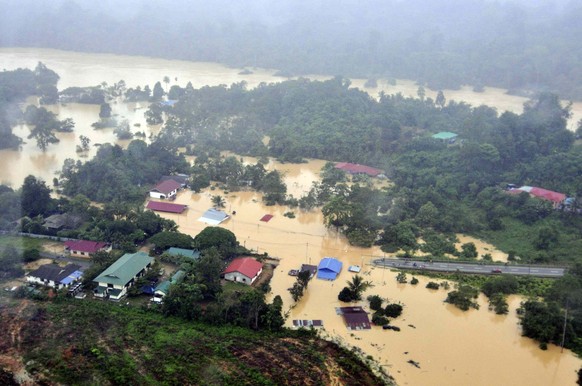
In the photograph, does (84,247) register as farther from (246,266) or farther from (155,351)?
(155,351)

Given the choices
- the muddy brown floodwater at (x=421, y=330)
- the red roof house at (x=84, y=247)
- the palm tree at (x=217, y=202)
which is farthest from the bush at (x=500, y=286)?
the red roof house at (x=84, y=247)

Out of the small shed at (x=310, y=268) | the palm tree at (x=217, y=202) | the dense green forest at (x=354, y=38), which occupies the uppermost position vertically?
the dense green forest at (x=354, y=38)

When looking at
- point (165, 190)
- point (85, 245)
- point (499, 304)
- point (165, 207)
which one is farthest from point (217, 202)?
point (499, 304)

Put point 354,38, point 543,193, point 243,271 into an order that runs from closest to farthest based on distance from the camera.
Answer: point 243,271, point 543,193, point 354,38

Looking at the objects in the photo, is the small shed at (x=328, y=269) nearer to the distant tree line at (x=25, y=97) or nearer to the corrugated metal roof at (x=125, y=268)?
the corrugated metal roof at (x=125, y=268)

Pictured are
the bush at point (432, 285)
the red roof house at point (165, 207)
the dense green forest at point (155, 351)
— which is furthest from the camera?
the red roof house at point (165, 207)

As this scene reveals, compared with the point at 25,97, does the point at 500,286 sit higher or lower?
lower

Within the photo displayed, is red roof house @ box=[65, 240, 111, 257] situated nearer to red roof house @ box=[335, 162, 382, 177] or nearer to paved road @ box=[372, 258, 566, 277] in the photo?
paved road @ box=[372, 258, 566, 277]
